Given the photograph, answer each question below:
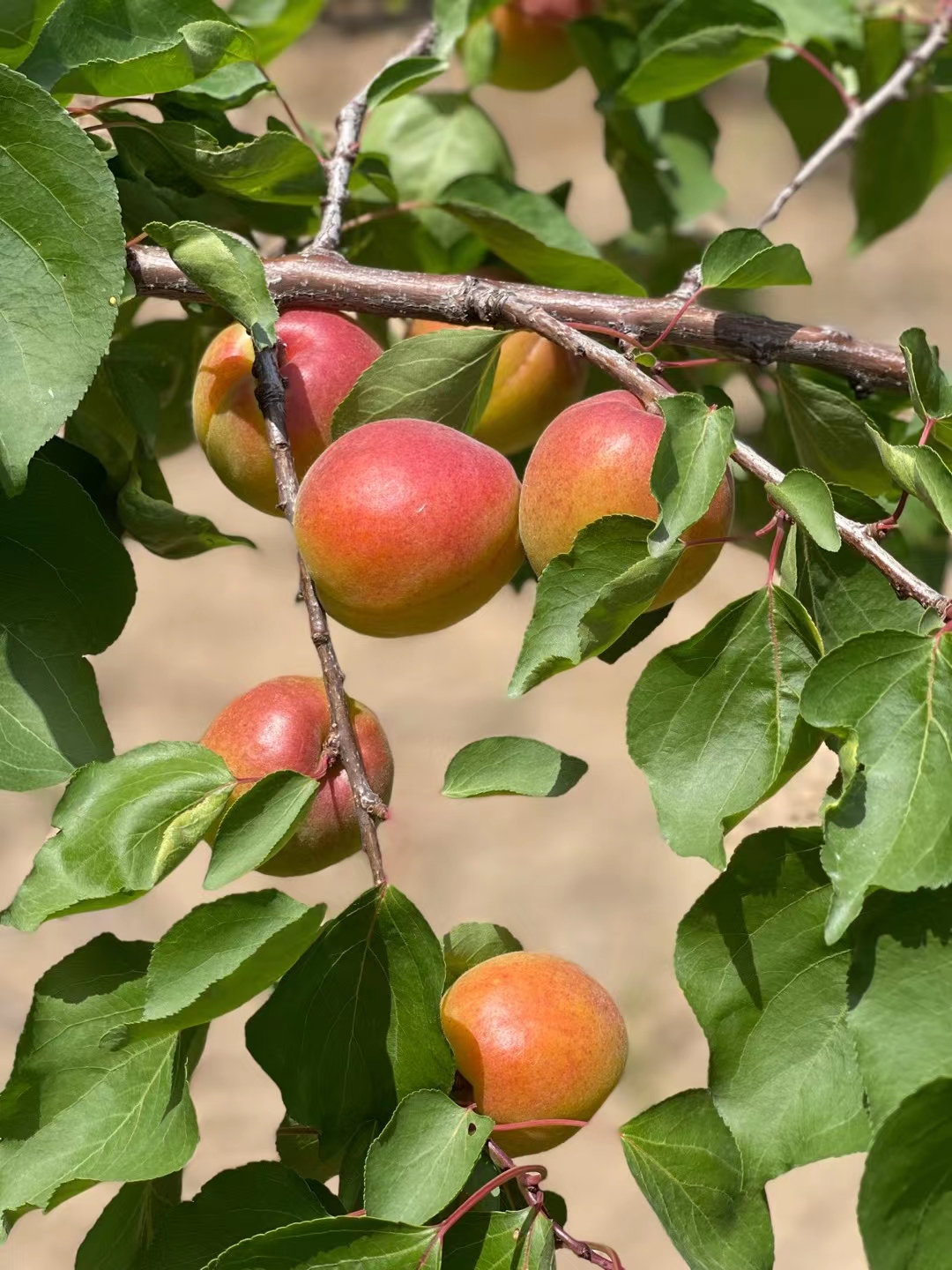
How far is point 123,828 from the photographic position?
0.60 meters

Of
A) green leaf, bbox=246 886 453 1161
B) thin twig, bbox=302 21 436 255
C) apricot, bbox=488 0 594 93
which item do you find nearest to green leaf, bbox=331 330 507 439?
thin twig, bbox=302 21 436 255

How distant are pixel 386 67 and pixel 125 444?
311 mm

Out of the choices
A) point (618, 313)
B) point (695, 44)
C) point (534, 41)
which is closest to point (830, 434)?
point (618, 313)

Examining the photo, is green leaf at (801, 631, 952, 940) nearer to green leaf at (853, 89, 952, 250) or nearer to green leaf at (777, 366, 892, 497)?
green leaf at (777, 366, 892, 497)

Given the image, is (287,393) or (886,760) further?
(287,393)

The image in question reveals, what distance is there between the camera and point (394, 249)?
1.00m

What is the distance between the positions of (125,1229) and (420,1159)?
19 cm

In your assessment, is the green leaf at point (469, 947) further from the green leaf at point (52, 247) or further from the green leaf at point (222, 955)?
the green leaf at point (52, 247)

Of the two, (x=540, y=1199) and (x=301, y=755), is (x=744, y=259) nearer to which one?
(x=301, y=755)

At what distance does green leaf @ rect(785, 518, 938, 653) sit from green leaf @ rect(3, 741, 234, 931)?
294mm

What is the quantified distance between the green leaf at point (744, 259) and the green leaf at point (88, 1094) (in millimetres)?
454

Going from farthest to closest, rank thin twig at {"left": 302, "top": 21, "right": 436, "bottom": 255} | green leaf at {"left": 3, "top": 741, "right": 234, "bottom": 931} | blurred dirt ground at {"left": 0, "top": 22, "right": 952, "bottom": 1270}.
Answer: blurred dirt ground at {"left": 0, "top": 22, "right": 952, "bottom": 1270} < thin twig at {"left": 302, "top": 21, "right": 436, "bottom": 255} < green leaf at {"left": 3, "top": 741, "right": 234, "bottom": 931}

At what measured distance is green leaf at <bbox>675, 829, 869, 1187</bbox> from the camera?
548mm

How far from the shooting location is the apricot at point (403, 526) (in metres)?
Answer: 0.62
